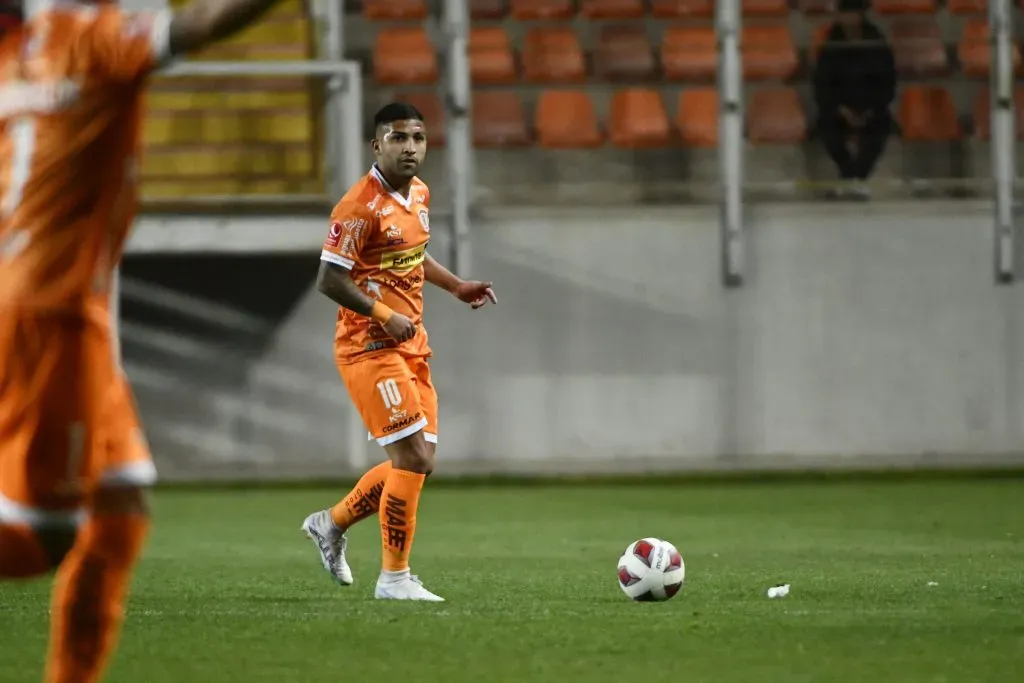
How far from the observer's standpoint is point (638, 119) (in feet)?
51.6

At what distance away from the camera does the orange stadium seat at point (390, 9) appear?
51.9 feet

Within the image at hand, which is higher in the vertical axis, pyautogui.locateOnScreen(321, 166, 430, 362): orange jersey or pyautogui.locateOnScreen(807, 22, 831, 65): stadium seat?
pyautogui.locateOnScreen(807, 22, 831, 65): stadium seat

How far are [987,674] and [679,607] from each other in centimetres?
171

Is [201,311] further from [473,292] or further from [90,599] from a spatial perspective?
[90,599]

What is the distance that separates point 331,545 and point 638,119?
884 centimetres

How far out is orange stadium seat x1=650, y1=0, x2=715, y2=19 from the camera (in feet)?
52.2

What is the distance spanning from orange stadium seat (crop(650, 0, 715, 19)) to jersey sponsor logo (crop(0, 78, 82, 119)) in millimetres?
12507

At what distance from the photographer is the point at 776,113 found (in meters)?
15.7

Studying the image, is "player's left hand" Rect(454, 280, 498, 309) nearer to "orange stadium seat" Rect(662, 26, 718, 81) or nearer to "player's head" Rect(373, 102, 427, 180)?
"player's head" Rect(373, 102, 427, 180)

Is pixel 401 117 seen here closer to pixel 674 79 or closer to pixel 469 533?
pixel 469 533

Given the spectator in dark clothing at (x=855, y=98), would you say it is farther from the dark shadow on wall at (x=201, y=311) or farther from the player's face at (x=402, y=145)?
the player's face at (x=402, y=145)

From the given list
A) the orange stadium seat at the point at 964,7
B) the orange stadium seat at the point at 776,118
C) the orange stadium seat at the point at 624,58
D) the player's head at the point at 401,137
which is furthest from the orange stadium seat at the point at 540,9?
the player's head at the point at 401,137

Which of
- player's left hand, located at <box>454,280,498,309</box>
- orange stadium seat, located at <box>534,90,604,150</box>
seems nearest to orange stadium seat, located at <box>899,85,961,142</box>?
orange stadium seat, located at <box>534,90,604,150</box>

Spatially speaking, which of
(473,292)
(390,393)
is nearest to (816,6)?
(473,292)
